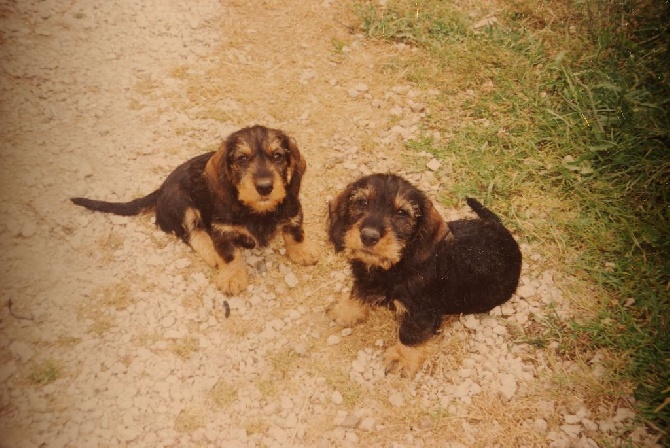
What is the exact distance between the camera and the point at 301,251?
186 inches

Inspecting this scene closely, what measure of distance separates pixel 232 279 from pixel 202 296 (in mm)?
380

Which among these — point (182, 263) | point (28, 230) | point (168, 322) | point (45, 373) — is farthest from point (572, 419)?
point (28, 230)

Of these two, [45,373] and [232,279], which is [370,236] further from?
[45,373]

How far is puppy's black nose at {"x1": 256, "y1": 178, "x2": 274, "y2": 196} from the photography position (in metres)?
3.66


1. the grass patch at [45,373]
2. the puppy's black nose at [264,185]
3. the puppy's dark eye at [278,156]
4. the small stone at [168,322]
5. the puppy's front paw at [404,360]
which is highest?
the puppy's dark eye at [278,156]

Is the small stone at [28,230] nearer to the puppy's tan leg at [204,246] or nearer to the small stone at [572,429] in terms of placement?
the puppy's tan leg at [204,246]

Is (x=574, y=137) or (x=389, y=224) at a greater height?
(x=574, y=137)

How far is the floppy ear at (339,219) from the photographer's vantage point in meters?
3.70

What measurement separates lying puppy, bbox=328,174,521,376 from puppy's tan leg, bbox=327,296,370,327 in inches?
2.8

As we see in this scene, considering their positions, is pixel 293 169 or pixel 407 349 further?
pixel 293 169

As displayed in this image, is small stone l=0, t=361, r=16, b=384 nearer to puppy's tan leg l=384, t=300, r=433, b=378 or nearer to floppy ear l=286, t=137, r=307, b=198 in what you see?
floppy ear l=286, t=137, r=307, b=198

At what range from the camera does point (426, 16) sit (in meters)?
7.03

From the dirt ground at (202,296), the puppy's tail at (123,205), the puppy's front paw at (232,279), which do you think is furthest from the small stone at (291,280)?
the puppy's tail at (123,205)

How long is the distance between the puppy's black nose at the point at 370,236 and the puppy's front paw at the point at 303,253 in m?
1.68
